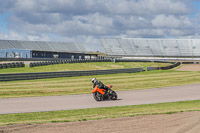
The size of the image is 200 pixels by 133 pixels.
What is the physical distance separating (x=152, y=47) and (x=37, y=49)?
4602 centimetres

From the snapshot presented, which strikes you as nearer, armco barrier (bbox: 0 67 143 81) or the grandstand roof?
armco barrier (bbox: 0 67 143 81)

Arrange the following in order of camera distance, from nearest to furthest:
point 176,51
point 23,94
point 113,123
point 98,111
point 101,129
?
1. point 101,129
2. point 113,123
3. point 98,111
4. point 23,94
5. point 176,51

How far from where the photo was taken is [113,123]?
11.3 m

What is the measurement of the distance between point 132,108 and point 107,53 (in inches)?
4442

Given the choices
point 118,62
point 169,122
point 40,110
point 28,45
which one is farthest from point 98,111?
point 28,45

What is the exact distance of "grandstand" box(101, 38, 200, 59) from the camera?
120 meters

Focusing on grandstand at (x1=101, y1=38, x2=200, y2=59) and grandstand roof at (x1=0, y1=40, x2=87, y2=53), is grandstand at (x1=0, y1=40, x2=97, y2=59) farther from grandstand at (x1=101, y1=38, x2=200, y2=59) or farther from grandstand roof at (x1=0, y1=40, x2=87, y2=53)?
grandstand at (x1=101, y1=38, x2=200, y2=59)

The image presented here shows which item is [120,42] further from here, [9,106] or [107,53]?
[9,106]

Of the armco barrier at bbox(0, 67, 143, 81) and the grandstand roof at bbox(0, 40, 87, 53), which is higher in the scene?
the grandstand roof at bbox(0, 40, 87, 53)

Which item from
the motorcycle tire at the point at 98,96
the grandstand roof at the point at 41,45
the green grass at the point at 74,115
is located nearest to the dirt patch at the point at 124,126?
the green grass at the point at 74,115

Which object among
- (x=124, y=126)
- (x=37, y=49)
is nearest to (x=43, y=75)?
(x=124, y=126)

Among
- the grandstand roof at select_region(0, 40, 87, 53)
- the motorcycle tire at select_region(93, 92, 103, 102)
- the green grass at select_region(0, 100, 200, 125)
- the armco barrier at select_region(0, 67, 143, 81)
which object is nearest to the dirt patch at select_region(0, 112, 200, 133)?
the green grass at select_region(0, 100, 200, 125)

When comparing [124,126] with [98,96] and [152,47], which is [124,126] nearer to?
[98,96]

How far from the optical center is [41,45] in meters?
114
